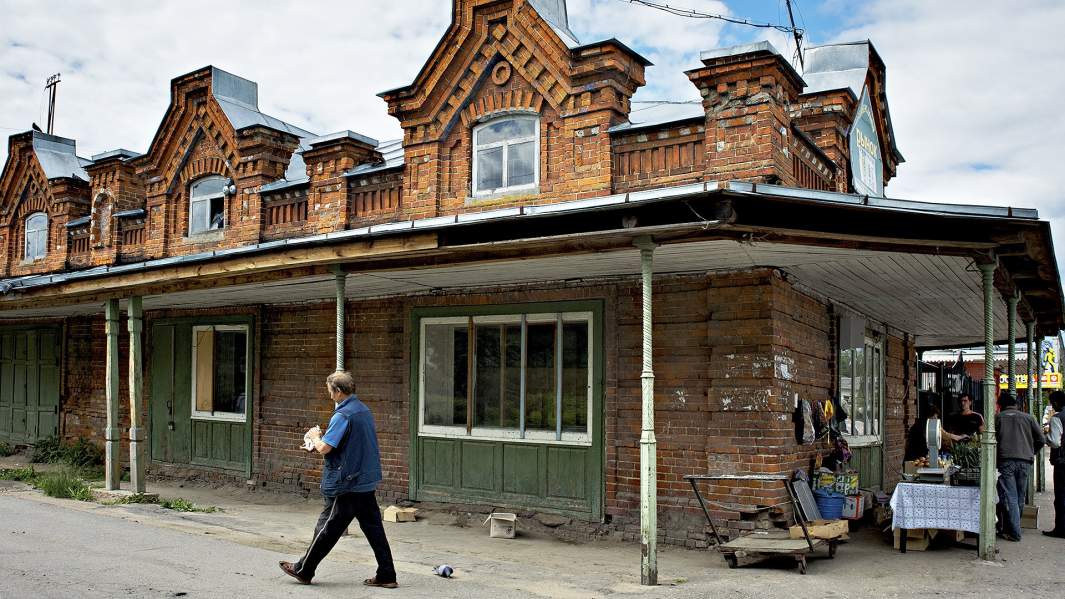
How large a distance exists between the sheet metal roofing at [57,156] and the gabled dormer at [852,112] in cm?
1372

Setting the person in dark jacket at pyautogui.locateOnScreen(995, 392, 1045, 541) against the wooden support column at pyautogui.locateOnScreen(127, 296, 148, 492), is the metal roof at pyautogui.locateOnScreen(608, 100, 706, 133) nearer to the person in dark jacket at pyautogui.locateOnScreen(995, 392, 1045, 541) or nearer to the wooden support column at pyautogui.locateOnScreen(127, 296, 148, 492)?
the person in dark jacket at pyautogui.locateOnScreen(995, 392, 1045, 541)

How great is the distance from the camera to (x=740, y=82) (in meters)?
8.86

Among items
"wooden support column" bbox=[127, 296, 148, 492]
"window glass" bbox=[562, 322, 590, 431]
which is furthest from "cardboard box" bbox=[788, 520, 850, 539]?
"wooden support column" bbox=[127, 296, 148, 492]

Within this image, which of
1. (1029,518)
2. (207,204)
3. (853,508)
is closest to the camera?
(853,508)

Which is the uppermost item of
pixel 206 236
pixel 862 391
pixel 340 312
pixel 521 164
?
pixel 521 164

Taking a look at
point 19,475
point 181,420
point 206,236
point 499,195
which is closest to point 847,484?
point 499,195

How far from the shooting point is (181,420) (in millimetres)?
13883

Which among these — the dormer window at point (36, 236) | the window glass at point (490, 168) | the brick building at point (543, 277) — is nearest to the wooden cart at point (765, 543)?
the brick building at point (543, 277)

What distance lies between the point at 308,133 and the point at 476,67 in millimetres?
6413

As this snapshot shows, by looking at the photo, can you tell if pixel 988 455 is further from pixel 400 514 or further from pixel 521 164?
pixel 400 514

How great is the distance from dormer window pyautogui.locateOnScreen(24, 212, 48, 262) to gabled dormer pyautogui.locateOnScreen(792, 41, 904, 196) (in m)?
14.5

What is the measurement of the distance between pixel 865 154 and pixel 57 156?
15555mm

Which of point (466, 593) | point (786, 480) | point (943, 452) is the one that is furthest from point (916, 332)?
point (466, 593)

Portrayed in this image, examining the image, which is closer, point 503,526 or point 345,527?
point 345,527
